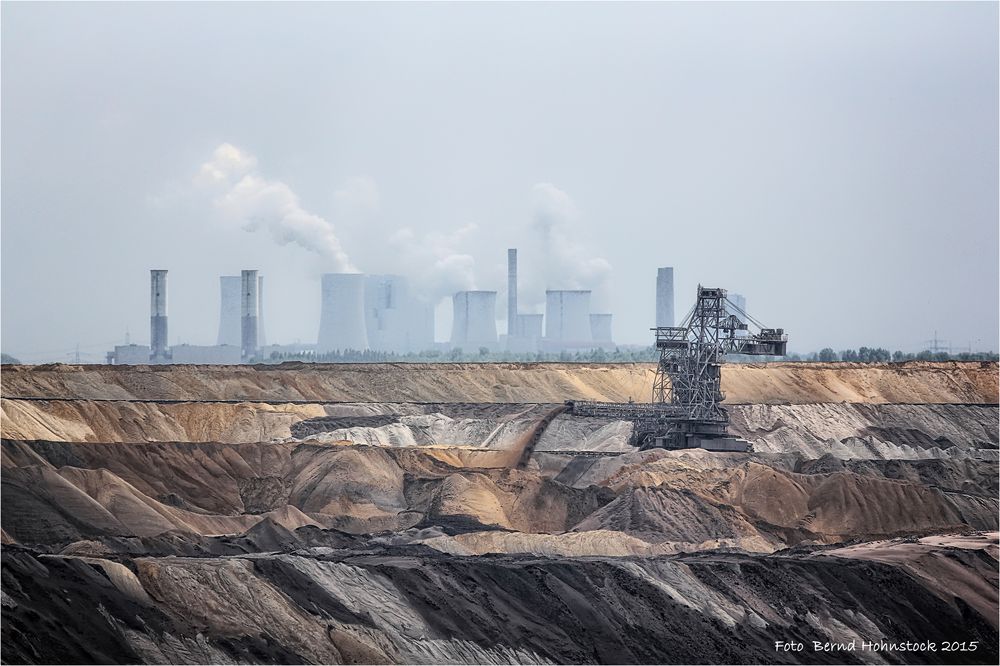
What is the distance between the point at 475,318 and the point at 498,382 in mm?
37049

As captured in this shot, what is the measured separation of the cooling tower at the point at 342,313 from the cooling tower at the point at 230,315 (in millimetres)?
7532

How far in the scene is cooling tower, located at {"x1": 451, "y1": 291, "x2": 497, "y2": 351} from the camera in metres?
110

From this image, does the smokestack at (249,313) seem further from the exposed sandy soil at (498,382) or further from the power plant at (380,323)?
the exposed sandy soil at (498,382)

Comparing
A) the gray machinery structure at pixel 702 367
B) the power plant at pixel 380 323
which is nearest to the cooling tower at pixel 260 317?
the power plant at pixel 380 323

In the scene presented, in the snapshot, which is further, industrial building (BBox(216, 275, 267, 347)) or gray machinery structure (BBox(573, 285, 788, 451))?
industrial building (BBox(216, 275, 267, 347))

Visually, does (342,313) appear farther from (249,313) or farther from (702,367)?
(702,367)

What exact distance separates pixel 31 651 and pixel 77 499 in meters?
13.0

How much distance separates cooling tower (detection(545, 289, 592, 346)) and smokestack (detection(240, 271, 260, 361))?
24.4 metres

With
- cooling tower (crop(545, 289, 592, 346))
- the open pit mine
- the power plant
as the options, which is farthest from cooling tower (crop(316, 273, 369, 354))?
the open pit mine

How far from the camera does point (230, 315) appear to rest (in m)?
105

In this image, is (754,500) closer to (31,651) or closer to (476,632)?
(476,632)

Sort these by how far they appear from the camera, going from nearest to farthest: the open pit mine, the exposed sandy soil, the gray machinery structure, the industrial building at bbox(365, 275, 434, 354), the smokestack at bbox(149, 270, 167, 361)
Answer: the open pit mine → the gray machinery structure → the exposed sandy soil → the smokestack at bbox(149, 270, 167, 361) → the industrial building at bbox(365, 275, 434, 354)

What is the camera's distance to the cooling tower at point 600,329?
118 metres

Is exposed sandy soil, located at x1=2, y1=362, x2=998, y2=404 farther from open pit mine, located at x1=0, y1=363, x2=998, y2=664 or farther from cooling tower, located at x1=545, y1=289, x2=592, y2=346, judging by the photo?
cooling tower, located at x1=545, y1=289, x2=592, y2=346
